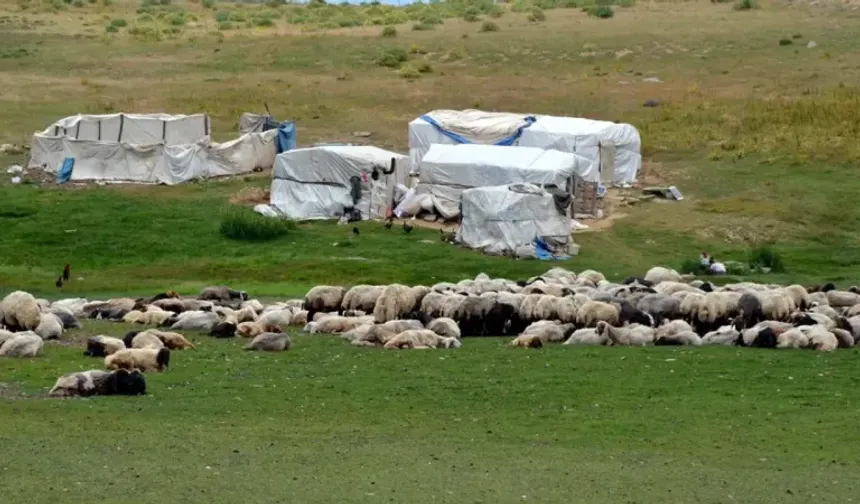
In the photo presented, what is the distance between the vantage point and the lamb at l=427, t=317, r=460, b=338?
2561cm

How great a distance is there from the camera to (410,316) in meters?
27.1

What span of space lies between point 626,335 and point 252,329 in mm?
6469

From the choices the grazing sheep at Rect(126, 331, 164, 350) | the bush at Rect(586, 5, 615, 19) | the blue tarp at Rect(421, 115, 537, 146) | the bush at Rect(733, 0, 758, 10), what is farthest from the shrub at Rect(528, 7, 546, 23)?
the grazing sheep at Rect(126, 331, 164, 350)

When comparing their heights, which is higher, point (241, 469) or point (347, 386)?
point (241, 469)

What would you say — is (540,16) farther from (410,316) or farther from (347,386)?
(347,386)

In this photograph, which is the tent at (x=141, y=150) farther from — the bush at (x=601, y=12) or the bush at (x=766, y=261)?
the bush at (x=601, y=12)

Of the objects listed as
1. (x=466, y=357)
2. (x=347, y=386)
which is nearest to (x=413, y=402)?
(x=347, y=386)

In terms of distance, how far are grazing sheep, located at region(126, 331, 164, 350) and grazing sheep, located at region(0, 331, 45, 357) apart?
142 cm

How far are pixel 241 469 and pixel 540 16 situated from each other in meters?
74.6

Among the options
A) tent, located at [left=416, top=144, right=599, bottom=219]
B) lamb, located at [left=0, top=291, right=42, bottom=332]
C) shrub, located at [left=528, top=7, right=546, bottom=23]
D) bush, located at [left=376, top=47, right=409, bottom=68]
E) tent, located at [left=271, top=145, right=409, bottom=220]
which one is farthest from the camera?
shrub, located at [left=528, top=7, right=546, bottom=23]

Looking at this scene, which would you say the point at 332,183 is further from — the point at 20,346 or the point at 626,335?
Result: the point at 20,346

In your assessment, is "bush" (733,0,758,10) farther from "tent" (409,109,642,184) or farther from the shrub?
"tent" (409,109,642,184)

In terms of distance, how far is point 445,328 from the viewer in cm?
2567

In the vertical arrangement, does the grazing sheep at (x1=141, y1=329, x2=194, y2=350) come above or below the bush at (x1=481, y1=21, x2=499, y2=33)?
above
